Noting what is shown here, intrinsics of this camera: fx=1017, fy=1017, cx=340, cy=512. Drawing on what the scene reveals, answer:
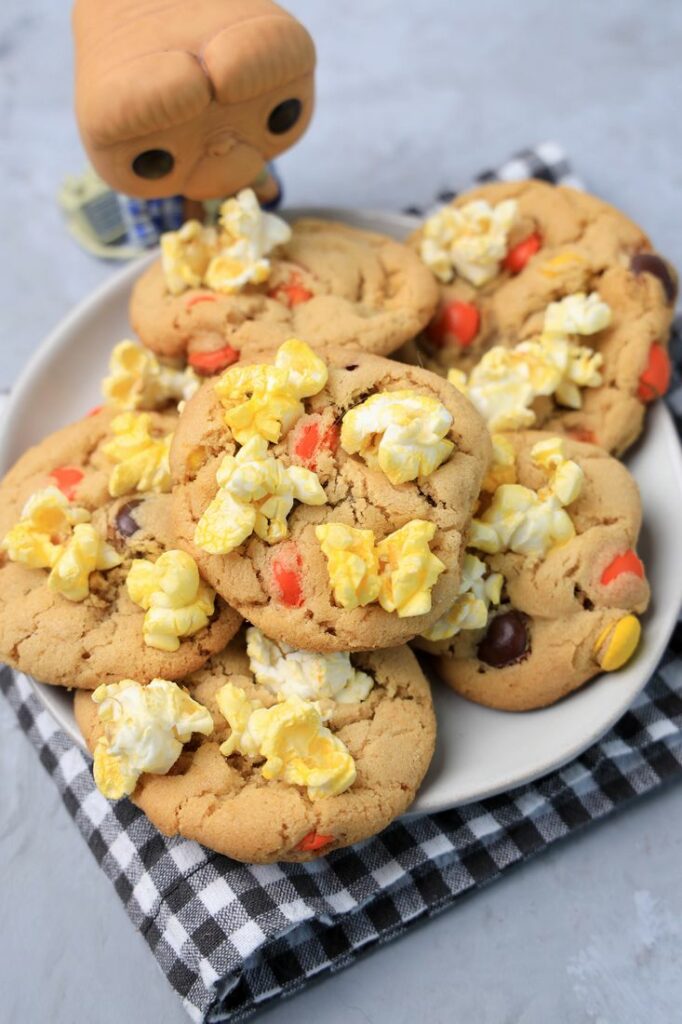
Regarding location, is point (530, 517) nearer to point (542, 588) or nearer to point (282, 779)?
point (542, 588)

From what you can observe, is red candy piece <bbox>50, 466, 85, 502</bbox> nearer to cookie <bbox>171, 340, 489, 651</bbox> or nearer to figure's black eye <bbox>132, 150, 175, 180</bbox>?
cookie <bbox>171, 340, 489, 651</bbox>

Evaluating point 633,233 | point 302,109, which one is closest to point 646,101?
point 633,233

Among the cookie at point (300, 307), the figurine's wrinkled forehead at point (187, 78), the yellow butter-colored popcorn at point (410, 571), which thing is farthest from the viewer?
the cookie at point (300, 307)

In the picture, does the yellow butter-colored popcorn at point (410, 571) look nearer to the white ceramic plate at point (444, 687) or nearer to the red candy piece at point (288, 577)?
the red candy piece at point (288, 577)

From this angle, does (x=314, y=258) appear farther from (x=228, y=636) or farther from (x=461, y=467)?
(x=228, y=636)

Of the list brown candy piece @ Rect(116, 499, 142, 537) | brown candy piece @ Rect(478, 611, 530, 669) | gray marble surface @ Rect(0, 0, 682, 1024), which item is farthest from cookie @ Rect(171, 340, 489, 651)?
gray marble surface @ Rect(0, 0, 682, 1024)

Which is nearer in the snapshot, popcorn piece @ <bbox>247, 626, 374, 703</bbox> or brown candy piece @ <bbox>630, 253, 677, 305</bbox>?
popcorn piece @ <bbox>247, 626, 374, 703</bbox>

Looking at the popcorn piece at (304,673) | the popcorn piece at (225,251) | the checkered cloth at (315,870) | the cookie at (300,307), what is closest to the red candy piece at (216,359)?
the cookie at (300,307)
